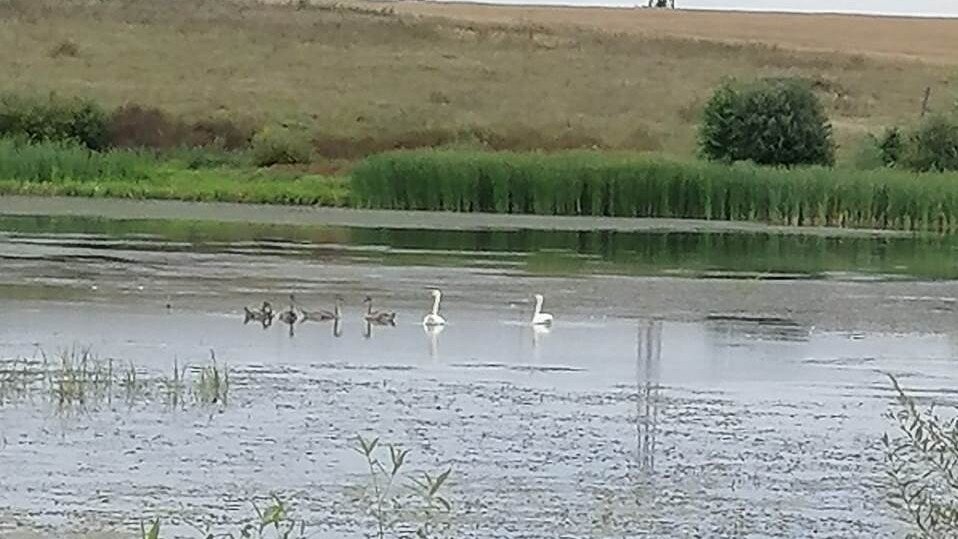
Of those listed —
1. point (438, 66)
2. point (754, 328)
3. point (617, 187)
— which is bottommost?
point (617, 187)

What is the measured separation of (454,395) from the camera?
1548 cm

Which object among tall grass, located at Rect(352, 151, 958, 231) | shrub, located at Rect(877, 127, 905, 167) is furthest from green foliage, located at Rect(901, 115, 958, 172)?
tall grass, located at Rect(352, 151, 958, 231)

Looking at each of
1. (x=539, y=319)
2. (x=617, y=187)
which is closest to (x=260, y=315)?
(x=539, y=319)

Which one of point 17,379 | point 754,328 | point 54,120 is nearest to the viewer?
point 17,379

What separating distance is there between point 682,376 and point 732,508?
533 cm

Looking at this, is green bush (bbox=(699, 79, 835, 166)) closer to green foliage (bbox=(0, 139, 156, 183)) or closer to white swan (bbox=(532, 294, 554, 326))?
green foliage (bbox=(0, 139, 156, 183))

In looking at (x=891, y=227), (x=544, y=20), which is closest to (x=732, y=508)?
(x=891, y=227)

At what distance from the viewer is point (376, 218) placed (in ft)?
124

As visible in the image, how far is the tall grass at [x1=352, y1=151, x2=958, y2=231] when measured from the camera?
39.3 meters

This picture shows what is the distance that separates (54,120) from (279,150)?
5101mm

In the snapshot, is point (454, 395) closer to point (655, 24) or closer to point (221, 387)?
point (221, 387)

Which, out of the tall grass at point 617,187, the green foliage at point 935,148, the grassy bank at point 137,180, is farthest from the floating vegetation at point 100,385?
the green foliage at point 935,148

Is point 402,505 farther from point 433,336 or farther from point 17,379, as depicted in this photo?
point 433,336

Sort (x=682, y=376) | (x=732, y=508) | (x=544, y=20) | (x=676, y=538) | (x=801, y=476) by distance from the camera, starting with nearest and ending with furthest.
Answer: (x=676, y=538), (x=732, y=508), (x=801, y=476), (x=682, y=376), (x=544, y=20)
